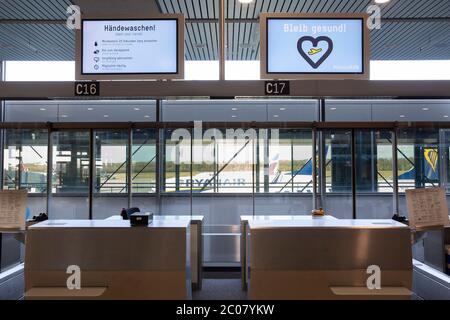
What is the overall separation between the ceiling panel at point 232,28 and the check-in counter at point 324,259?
3.16 meters

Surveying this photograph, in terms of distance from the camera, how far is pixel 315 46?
3.18 meters

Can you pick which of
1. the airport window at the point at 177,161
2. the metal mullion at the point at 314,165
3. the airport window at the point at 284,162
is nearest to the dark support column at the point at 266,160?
the airport window at the point at 284,162

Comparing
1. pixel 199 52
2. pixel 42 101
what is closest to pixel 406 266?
pixel 199 52

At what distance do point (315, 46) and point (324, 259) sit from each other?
5.89 feet

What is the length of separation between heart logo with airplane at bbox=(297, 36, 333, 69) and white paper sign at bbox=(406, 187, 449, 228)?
1.49 m

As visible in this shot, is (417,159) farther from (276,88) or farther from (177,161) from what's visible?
(276,88)

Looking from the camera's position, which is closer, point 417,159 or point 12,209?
point 12,209

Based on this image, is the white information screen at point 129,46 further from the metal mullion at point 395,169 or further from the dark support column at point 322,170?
the metal mullion at point 395,169

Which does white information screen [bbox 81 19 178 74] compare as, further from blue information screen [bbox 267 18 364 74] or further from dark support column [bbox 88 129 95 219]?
dark support column [bbox 88 129 95 219]

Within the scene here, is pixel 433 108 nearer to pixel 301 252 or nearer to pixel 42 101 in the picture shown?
pixel 301 252

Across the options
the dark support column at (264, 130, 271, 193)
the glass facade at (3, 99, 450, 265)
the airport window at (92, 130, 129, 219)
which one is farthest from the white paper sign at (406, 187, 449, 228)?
the airport window at (92, 130, 129, 219)

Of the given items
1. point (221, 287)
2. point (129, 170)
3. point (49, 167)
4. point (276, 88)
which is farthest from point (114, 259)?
point (49, 167)
